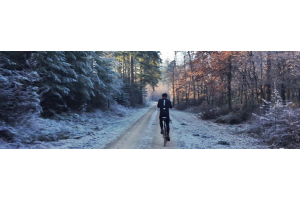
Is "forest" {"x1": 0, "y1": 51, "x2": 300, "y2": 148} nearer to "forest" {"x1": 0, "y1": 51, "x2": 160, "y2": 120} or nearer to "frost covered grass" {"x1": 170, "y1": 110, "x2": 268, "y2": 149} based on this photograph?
"forest" {"x1": 0, "y1": 51, "x2": 160, "y2": 120}

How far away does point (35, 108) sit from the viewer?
309 inches

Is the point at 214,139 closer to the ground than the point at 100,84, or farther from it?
closer to the ground

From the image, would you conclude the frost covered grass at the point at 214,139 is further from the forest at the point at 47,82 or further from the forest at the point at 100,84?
the forest at the point at 47,82

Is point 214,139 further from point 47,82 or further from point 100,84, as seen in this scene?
point 100,84

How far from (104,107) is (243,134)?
13892mm

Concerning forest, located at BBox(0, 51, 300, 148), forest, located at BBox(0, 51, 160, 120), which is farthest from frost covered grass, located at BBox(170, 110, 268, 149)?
forest, located at BBox(0, 51, 160, 120)

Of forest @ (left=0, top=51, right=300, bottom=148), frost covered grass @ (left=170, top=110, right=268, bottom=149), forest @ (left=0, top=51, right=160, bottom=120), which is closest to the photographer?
frost covered grass @ (left=170, top=110, right=268, bottom=149)

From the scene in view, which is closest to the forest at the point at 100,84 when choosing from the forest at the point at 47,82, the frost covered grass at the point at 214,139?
the forest at the point at 47,82

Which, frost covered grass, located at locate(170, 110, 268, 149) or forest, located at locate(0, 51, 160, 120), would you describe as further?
forest, located at locate(0, 51, 160, 120)

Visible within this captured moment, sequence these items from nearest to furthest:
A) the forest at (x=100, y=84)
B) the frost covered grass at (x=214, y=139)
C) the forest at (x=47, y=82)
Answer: the frost covered grass at (x=214, y=139)
the forest at (x=100, y=84)
the forest at (x=47, y=82)

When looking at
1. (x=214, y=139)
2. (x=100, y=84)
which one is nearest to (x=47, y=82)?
(x=100, y=84)

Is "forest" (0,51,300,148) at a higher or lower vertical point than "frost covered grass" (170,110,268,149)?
higher

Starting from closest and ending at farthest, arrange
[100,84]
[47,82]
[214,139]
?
[214,139], [47,82], [100,84]
